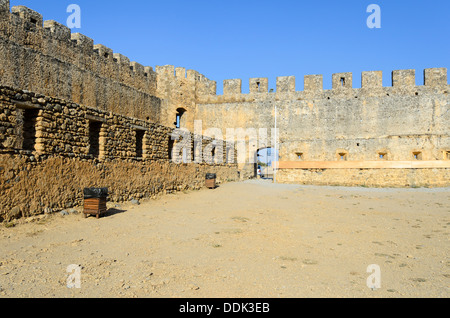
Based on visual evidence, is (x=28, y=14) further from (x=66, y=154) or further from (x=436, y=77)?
(x=436, y=77)

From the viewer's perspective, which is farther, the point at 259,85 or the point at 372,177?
the point at 259,85

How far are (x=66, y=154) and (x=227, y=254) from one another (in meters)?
4.46

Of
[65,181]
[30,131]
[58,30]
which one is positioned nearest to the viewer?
[30,131]

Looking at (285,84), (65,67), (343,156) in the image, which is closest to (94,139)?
(65,67)

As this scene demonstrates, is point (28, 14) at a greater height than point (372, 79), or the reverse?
point (28, 14)

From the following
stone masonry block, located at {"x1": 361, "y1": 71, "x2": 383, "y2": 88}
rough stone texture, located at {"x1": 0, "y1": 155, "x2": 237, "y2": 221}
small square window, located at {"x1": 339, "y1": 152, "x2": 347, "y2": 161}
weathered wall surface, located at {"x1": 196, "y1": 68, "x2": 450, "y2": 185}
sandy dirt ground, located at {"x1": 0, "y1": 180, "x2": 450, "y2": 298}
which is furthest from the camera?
stone masonry block, located at {"x1": 361, "y1": 71, "x2": 383, "y2": 88}

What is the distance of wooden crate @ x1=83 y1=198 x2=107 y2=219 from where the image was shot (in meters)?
6.51

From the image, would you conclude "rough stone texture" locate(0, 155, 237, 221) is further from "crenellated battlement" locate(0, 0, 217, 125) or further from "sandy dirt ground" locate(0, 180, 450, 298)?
"crenellated battlement" locate(0, 0, 217, 125)

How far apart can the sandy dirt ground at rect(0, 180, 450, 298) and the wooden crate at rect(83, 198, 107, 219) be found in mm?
149

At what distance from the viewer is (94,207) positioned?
6531mm

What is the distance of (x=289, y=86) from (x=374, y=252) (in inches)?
736

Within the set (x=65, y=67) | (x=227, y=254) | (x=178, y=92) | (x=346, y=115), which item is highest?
(x=178, y=92)

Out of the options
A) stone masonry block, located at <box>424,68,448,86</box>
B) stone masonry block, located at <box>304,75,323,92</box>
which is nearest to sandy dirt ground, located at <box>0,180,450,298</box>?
stone masonry block, located at <box>304,75,323,92</box>
